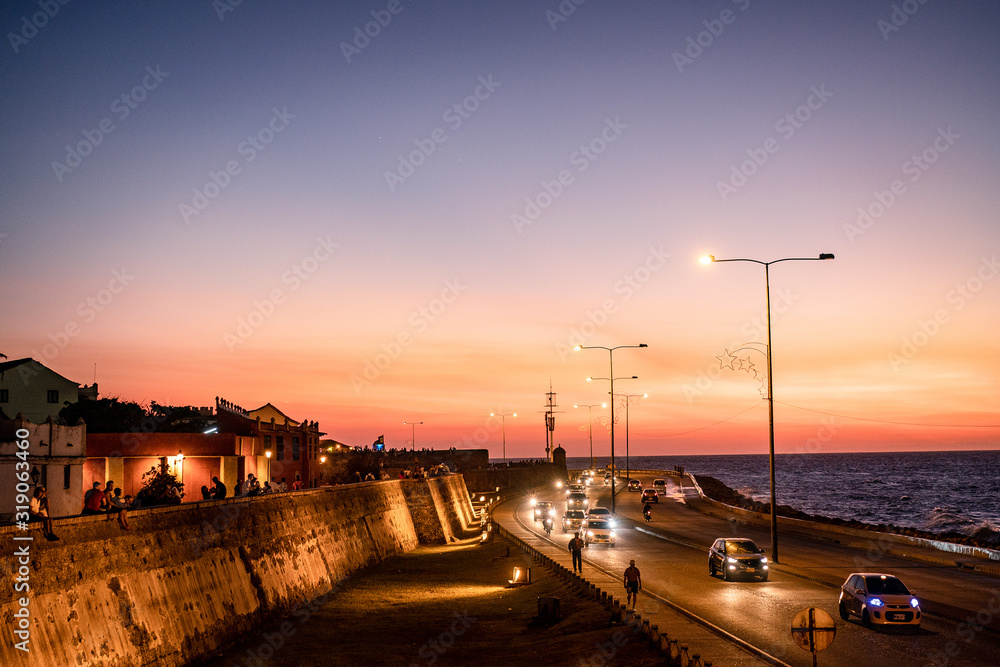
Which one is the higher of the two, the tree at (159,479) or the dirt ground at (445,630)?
the tree at (159,479)

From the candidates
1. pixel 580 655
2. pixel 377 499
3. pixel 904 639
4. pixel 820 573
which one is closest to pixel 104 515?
pixel 580 655

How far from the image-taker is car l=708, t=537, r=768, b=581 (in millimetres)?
30688

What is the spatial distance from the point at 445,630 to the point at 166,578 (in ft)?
31.9

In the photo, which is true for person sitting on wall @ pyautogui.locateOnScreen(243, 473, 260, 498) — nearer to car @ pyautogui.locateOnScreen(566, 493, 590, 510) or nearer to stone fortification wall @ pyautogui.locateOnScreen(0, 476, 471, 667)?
stone fortification wall @ pyautogui.locateOnScreen(0, 476, 471, 667)

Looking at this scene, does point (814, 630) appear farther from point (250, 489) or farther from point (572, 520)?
point (572, 520)

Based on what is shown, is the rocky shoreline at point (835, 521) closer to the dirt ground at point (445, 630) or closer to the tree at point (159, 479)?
the dirt ground at point (445, 630)

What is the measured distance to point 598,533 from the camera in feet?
157

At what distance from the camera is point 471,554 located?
175ft

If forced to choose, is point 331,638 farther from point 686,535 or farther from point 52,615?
point 686,535

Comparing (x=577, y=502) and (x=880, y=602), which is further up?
(x=880, y=602)

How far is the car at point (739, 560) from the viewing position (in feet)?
101

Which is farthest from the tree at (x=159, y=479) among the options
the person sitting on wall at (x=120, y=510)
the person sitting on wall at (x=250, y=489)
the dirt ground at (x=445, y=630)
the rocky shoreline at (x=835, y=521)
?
the rocky shoreline at (x=835, y=521)

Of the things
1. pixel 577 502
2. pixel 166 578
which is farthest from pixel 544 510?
pixel 166 578

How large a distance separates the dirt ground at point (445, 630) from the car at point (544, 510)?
20.4 metres
